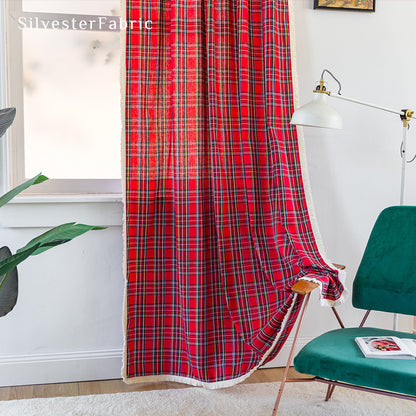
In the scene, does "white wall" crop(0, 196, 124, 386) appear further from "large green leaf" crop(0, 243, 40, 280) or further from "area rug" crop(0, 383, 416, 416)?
"large green leaf" crop(0, 243, 40, 280)

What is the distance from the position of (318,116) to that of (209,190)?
0.59 metres

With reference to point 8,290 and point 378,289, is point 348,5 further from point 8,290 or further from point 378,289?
point 8,290

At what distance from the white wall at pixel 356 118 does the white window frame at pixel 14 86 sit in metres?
0.99

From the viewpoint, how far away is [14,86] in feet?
8.11

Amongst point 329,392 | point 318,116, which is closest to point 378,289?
point 329,392

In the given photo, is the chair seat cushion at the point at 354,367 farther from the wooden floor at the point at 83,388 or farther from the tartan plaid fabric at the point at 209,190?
the wooden floor at the point at 83,388

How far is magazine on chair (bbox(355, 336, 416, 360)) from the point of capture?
1820mm

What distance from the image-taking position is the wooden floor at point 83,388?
7.87 ft

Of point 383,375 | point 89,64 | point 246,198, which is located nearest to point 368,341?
point 383,375

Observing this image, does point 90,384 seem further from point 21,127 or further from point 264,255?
point 21,127

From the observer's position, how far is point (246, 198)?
2445mm

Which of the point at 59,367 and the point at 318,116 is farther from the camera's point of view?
the point at 59,367

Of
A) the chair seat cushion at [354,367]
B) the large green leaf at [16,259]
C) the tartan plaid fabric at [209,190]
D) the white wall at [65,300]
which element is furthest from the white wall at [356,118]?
the large green leaf at [16,259]

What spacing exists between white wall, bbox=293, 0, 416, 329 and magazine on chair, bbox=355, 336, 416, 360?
794mm
